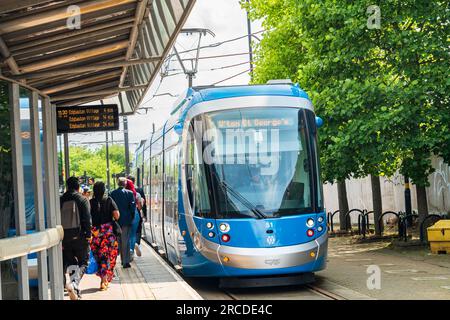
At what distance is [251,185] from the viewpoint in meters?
14.3

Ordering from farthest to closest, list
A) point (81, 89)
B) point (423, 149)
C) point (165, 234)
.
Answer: point (423, 149)
point (165, 234)
point (81, 89)

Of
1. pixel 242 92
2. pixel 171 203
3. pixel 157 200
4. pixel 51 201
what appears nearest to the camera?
pixel 51 201

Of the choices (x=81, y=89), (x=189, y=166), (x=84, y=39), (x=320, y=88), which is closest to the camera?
(x=84, y=39)

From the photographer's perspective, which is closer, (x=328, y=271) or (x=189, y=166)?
(x=189, y=166)

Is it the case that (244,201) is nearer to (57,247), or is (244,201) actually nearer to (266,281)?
(266,281)

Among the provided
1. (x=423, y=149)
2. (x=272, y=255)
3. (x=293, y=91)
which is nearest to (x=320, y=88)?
(x=423, y=149)

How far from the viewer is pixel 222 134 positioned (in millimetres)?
14516

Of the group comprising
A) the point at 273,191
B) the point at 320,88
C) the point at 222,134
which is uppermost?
the point at 320,88

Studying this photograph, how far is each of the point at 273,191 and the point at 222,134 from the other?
3.99 ft

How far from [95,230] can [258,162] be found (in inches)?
109

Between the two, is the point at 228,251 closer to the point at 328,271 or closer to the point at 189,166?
the point at 189,166

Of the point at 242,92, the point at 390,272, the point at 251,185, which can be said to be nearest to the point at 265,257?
the point at 251,185

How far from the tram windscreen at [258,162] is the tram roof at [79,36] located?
3.15m

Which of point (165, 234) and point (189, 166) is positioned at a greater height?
point (189, 166)
